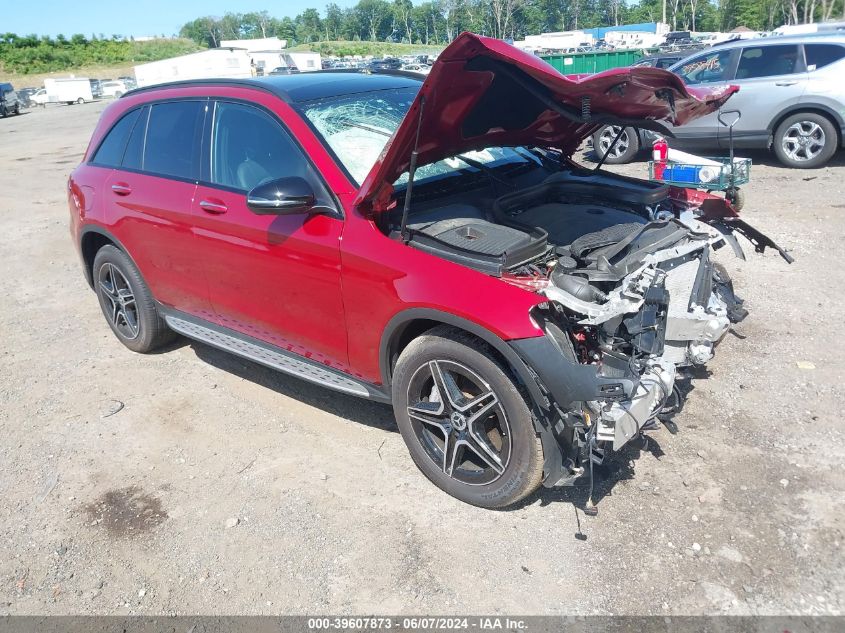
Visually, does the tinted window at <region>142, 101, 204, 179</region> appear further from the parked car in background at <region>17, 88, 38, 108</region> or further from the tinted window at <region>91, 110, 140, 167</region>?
the parked car in background at <region>17, 88, 38, 108</region>

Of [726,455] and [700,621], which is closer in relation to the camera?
[700,621]

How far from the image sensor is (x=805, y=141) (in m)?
10.3

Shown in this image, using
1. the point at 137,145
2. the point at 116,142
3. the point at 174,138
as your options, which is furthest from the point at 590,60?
the point at 174,138

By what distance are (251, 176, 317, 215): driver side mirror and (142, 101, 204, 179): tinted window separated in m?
1.14

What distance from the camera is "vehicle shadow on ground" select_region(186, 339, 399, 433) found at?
169 inches

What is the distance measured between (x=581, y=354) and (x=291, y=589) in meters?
1.69

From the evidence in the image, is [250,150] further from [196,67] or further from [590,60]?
[196,67]

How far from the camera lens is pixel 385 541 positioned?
323 centimetres

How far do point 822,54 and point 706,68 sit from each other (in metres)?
1.70

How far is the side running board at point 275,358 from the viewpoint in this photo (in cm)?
376

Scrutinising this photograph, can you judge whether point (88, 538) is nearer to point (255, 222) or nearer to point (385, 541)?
point (385, 541)

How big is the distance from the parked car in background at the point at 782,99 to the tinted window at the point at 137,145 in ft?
21.8

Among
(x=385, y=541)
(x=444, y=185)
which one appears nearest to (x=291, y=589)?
(x=385, y=541)

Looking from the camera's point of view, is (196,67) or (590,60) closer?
(590,60)
